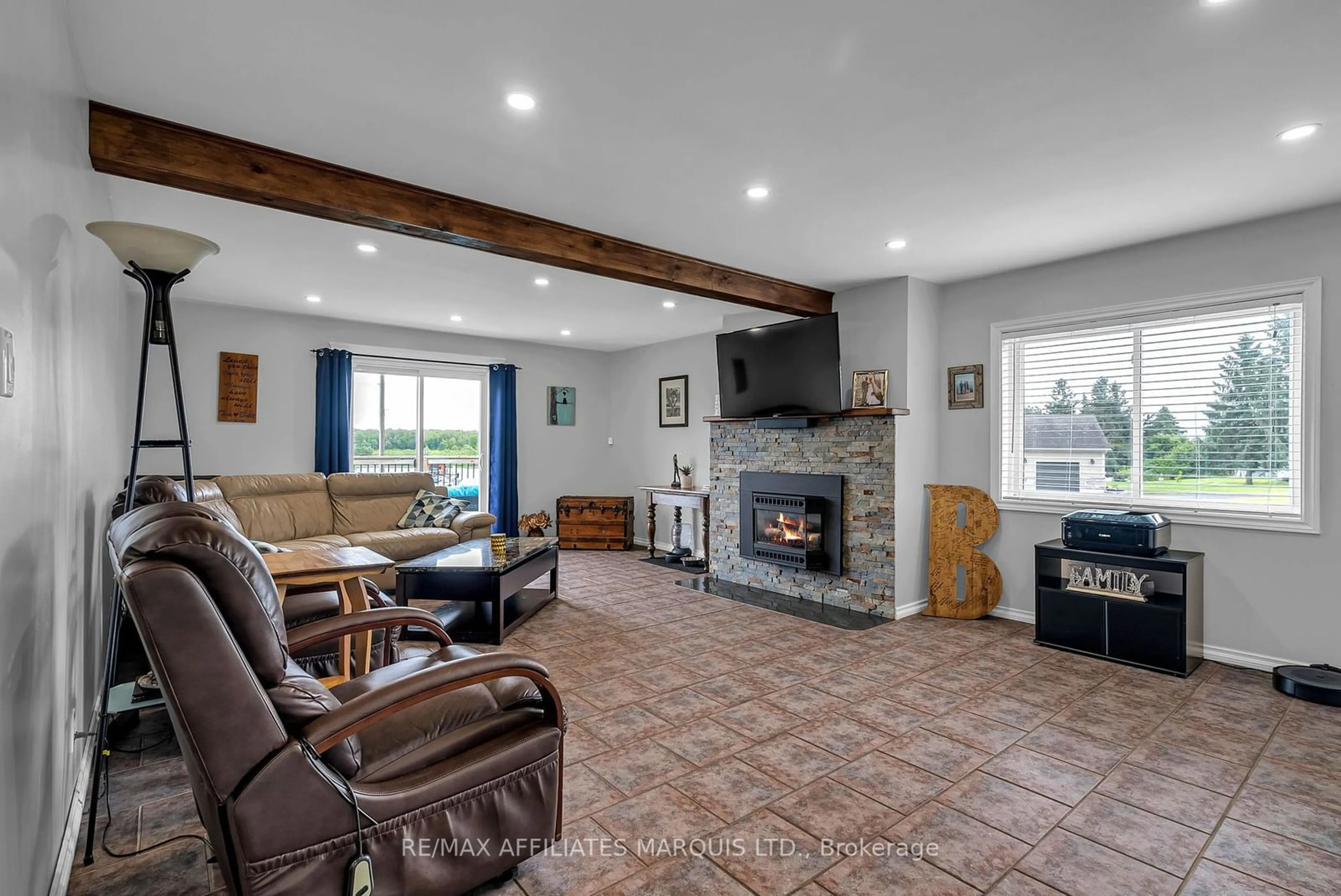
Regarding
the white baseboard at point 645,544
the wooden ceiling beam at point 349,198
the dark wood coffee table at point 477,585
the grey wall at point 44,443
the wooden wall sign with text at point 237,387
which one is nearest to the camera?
the grey wall at point 44,443

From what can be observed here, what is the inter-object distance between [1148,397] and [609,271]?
3.44m

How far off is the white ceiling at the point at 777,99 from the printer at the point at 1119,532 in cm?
168

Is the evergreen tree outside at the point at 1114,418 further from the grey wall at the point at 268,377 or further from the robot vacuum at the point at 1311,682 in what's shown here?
the grey wall at the point at 268,377

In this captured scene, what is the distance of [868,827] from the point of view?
2.17 meters

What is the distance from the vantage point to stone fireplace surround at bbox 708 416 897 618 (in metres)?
4.84

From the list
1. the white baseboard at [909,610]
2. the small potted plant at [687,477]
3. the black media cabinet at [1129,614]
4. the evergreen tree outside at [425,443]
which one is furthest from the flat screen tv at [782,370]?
the evergreen tree outside at [425,443]

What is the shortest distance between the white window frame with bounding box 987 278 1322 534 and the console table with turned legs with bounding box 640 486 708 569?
281 centimetres

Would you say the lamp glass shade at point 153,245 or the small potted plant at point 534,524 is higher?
the lamp glass shade at point 153,245

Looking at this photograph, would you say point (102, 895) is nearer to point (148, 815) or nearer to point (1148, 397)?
point (148, 815)

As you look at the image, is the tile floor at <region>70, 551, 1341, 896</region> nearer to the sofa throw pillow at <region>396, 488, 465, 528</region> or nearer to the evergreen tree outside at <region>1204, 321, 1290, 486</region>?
the evergreen tree outside at <region>1204, 321, 1290, 486</region>

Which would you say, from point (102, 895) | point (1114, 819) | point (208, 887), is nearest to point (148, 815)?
point (102, 895)

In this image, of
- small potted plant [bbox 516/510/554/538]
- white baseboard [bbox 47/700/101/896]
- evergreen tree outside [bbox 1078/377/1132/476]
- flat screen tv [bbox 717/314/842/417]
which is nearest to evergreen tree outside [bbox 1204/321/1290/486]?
evergreen tree outside [bbox 1078/377/1132/476]

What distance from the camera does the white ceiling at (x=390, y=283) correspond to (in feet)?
11.8

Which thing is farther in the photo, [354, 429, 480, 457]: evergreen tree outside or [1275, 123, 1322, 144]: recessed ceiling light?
[354, 429, 480, 457]: evergreen tree outside
